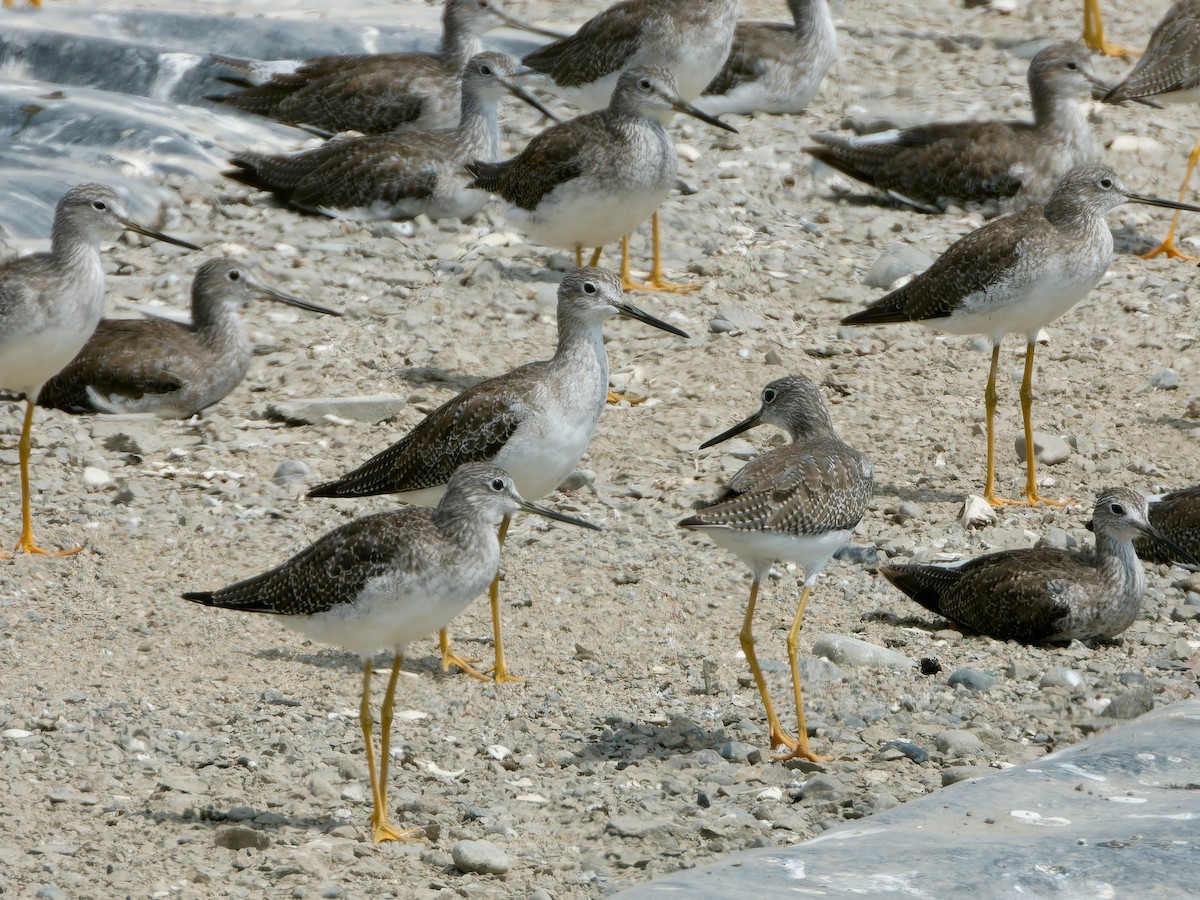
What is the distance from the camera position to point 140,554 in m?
8.06

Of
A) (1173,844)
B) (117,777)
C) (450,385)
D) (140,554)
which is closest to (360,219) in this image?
(450,385)

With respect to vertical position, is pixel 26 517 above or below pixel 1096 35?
below

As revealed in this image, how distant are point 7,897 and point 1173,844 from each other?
356 centimetres

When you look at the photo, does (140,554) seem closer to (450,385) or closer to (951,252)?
(450,385)

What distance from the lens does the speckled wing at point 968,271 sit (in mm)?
9016

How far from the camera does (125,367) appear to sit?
31.1 feet

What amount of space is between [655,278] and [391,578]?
5.88 meters

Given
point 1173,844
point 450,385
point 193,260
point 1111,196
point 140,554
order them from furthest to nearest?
1. point 193,260
2. point 450,385
3. point 1111,196
4. point 140,554
5. point 1173,844

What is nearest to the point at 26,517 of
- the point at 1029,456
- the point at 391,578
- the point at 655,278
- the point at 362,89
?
the point at 391,578

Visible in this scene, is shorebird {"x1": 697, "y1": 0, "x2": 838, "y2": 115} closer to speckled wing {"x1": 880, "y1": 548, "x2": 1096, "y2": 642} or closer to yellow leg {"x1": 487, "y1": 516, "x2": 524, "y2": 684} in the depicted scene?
speckled wing {"x1": 880, "y1": 548, "x2": 1096, "y2": 642}

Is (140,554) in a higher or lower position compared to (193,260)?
lower

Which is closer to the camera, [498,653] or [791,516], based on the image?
[791,516]

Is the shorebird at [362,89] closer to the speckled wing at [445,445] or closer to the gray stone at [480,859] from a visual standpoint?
the speckled wing at [445,445]

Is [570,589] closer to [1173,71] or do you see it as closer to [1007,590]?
[1007,590]
